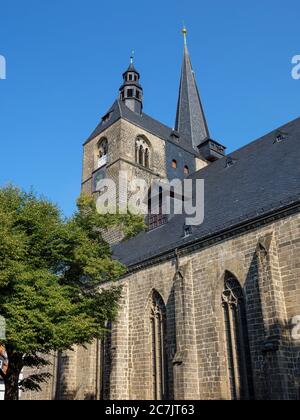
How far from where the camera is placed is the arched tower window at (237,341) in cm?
1495

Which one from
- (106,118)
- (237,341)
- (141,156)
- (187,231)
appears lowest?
(237,341)

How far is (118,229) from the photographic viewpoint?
2894 centimetres

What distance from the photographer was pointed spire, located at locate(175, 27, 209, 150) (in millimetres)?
40875

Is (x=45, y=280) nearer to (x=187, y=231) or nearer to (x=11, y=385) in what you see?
(x=11, y=385)

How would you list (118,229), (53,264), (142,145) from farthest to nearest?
(142,145) → (118,229) → (53,264)

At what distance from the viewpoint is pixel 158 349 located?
1855cm

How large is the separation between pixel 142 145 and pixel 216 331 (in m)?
21.4

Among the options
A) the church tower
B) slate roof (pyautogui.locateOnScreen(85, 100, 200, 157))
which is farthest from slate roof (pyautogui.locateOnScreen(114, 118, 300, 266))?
slate roof (pyautogui.locateOnScreen(85, 100, 200, 157))

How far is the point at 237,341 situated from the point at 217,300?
5.19 ft

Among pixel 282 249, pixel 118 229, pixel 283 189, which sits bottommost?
pixel 282 249

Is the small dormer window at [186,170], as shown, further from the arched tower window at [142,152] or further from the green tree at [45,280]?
the green tree at [45,280]

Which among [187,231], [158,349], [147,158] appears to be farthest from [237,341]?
[147,158]
